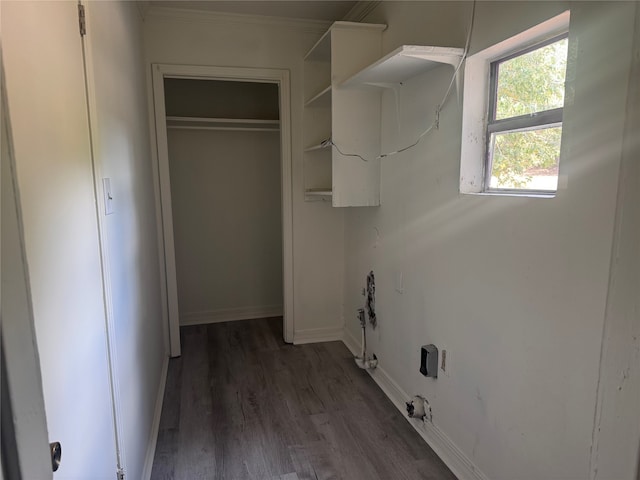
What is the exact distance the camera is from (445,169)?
1952 mm

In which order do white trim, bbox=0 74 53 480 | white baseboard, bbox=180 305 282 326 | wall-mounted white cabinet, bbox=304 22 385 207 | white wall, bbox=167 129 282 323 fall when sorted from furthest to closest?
1. white baseboard, bbox=180 305 282 326
2. white wall, bbox=167 129 282 323
3. wall-mounted white cabinet, bbox=304 22 385 207
4. white trim, bbox=0 74 53 480

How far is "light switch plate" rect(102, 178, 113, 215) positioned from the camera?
57.2 inches

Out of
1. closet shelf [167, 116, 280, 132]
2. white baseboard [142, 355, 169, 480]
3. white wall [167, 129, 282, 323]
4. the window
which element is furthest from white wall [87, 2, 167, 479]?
the window

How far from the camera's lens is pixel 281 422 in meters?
2.41

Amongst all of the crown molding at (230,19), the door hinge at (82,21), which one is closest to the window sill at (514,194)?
the door hinge at (82,21)

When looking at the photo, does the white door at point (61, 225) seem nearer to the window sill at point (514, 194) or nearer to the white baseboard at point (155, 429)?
the white baseboard at point (155, 429)

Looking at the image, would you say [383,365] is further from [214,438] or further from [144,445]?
[144,445]

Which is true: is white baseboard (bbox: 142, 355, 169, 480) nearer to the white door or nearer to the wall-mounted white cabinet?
the white door

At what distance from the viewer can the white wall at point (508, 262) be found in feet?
3.90

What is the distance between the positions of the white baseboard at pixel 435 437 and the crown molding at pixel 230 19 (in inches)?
104

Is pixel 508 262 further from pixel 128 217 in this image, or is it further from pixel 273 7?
pixel 273 7

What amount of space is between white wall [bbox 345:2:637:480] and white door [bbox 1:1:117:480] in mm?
1182

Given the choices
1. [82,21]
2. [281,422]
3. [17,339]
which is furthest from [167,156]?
[17,339]

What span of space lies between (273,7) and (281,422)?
279cm
